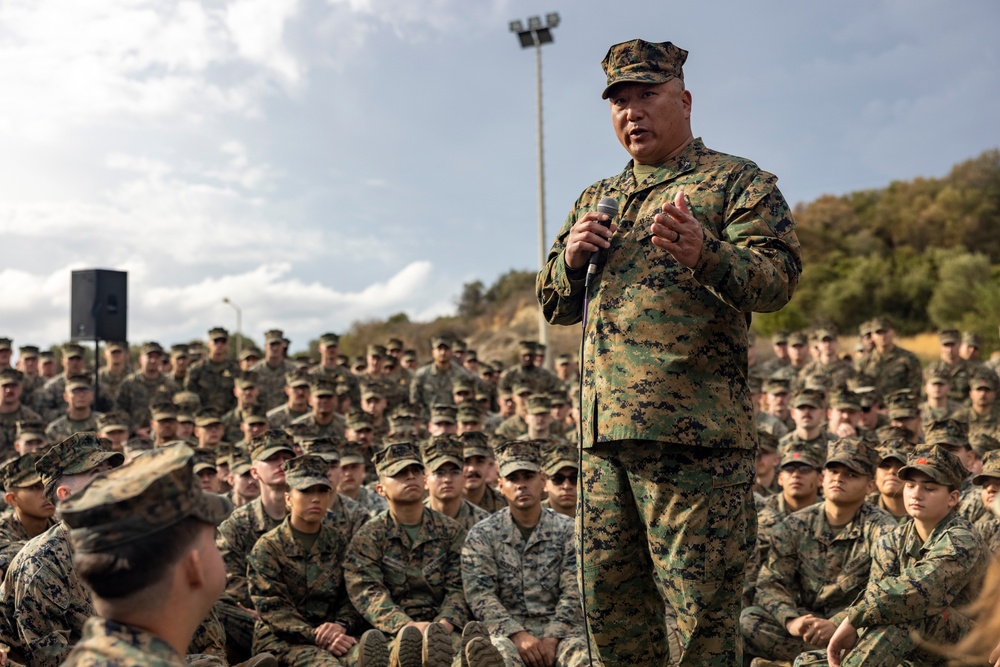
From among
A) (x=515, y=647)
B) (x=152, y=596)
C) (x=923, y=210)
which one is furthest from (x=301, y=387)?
(x=923, y=210)

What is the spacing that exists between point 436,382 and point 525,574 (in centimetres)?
699

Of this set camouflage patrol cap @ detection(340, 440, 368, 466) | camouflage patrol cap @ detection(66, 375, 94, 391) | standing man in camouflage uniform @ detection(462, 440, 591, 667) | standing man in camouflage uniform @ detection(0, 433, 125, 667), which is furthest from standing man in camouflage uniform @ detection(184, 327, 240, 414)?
standing man in camouflage uniform @ detection(0, 433, 125, 667)

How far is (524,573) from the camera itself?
19.2 ft

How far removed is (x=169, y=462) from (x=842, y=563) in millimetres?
4817

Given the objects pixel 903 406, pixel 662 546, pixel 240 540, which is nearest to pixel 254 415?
pixel 240 540

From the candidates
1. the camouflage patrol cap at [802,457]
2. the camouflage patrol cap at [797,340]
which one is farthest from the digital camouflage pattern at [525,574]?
the camouflage patrol cap at [797,340]

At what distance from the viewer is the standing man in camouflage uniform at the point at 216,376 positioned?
12.7 metres

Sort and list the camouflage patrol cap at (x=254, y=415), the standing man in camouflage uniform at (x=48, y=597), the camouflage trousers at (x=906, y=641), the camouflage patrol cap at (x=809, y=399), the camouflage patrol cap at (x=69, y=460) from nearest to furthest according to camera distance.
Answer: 1. the standing man in camouflage uniform at (x=48, y=597)
2. the camouflage trousers at (x=906, y=641)
3. the camouflage patrol cap at (x=69, y=460)
4. the camouflage patrol cap at (x=809, y=399)
5. the camouflage patrol cap at (x=254, y=415)

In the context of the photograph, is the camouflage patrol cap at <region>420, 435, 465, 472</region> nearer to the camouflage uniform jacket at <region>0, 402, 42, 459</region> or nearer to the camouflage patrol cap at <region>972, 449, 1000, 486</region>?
the camouflage patrol cap at <region>972, 449, 1000, 486</region>

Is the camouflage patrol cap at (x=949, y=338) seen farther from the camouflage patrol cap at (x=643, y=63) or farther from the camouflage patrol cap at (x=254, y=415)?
the camouflage patrol cap at (x=643, y=63)

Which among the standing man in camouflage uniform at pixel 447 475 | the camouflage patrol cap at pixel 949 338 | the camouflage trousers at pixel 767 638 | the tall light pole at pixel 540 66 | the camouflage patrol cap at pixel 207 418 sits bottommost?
the camouflage trousers at pixel 767 638

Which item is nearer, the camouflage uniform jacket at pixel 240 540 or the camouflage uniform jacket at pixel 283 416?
the camouflage uniform jacket at pixel 240 540

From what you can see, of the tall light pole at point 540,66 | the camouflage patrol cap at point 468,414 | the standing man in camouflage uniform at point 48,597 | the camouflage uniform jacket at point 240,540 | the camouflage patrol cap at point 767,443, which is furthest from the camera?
the tall light pole at point 540,66

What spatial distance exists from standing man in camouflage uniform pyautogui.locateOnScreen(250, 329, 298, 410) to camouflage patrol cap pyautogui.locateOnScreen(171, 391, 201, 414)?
32.2 inches
